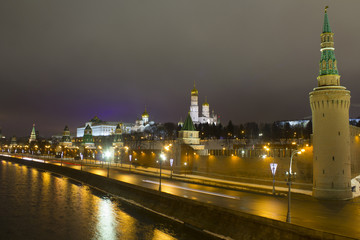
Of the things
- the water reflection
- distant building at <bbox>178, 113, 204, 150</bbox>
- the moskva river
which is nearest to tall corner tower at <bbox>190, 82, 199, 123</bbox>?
distant building at <bbox>178, 113, 204, 150</bbox>

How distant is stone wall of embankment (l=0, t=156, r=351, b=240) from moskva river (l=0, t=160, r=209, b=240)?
873mm

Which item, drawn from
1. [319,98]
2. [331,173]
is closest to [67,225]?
[331,173]

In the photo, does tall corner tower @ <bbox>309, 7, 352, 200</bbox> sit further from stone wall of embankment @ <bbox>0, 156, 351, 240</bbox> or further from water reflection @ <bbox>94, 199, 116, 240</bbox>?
water reflection @ <bbox>94, 199, 116, 240</bbox>

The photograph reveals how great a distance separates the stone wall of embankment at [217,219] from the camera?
16.4 meters

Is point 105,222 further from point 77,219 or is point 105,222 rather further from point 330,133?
point 330,133

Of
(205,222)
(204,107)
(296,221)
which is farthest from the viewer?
(204,107)

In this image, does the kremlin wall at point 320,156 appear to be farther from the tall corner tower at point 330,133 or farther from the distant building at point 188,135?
the distant building at point 188,135

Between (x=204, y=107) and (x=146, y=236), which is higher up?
→ (x=204, y=107)

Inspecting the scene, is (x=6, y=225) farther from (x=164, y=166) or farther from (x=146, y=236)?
(x=164, y=166)

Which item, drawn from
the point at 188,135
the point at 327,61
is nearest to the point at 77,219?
the point at 327,61

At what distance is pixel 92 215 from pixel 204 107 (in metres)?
169

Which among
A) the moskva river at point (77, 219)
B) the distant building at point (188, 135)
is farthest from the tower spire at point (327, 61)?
the distant building at point (188, 135)

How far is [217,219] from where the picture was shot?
2131 centimetres

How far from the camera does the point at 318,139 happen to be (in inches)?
1190
